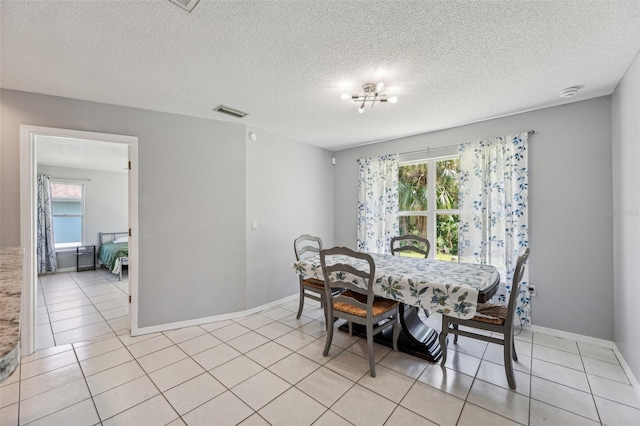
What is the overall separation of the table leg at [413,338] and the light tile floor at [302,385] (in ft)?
0.29

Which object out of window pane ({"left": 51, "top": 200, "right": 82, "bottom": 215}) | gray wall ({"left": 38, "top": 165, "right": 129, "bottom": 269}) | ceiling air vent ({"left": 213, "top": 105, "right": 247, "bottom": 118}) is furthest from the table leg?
window pane ({"left": 51, "top": 200, "right": 82, "bottom": 215})

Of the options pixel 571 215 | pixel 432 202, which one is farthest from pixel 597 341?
pixel 432 202

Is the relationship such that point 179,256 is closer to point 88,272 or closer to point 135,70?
point 135,70

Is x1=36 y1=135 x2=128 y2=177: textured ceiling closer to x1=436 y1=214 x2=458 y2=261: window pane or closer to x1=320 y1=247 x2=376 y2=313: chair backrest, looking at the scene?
x1=320 y1=247 x2=376 y2=313: chair backrest


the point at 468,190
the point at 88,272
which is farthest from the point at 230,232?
the point at 88,272

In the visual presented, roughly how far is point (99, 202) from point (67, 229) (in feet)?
2.76

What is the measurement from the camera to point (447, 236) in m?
3.60

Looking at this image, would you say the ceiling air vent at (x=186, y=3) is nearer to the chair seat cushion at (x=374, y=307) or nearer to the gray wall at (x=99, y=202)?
the chair seat cushion at (x=374, y=307)

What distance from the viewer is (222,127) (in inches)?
127

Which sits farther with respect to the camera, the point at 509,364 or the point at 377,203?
the point at 377,203

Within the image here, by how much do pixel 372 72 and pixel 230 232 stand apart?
2.36 metres

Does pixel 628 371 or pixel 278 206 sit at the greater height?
pixel 278 206

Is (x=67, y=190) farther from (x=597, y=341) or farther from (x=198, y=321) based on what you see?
(x=597, y=341)

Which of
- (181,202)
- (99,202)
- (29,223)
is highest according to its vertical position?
(99,202)
